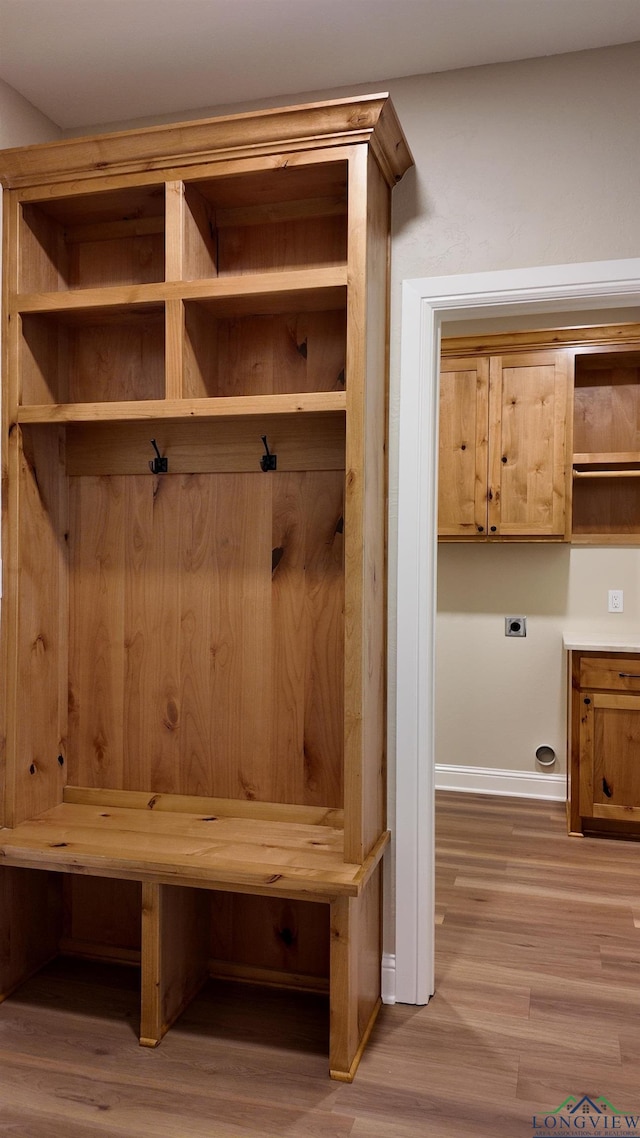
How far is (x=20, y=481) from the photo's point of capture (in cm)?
238

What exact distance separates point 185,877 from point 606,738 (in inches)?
91.1

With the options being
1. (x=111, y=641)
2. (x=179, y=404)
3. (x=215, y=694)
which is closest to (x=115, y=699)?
(x=111, y=641)

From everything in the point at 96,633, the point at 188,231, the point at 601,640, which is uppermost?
the point at 188,231

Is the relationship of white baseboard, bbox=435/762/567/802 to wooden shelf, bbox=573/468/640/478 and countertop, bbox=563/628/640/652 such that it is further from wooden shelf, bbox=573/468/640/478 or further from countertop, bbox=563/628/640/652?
wooden shelf, bbox=573/468/640/478

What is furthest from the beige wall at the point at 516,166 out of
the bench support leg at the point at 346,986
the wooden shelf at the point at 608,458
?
the wooden shelf at the point at 608,458

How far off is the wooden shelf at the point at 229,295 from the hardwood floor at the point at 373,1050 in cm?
201

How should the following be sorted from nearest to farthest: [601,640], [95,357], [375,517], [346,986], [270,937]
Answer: [346,986]
[375,517]
[270,937]
[95,357]
[601,640]

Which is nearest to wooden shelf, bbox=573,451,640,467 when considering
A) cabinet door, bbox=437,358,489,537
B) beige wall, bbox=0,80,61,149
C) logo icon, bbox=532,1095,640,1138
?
cabinet door, bbox=437,358,489,537

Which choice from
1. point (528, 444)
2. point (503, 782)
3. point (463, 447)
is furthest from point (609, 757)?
point (463, 447)

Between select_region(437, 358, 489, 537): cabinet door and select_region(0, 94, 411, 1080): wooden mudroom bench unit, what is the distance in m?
1.99

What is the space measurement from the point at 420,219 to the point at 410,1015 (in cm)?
229

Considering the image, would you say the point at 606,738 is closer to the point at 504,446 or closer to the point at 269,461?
the point at 504,446

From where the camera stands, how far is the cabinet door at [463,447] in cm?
421

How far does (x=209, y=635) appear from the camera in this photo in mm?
2482
